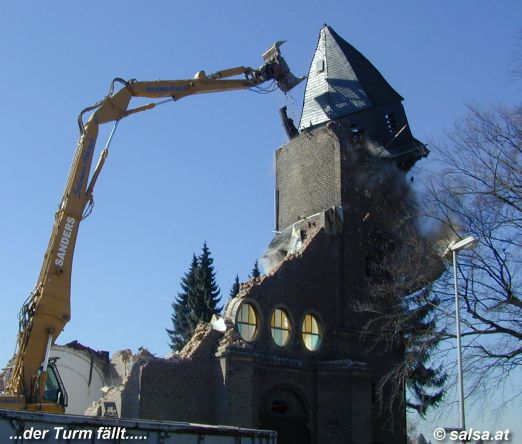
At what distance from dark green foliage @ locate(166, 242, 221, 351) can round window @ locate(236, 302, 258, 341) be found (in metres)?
25.7

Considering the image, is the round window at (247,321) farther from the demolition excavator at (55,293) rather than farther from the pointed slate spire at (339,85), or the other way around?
the pointed slate spire at (339,85)

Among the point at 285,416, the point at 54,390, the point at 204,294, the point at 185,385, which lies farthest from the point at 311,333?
the point at 204,294

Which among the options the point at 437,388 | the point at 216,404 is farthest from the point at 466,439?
the point at 437,388

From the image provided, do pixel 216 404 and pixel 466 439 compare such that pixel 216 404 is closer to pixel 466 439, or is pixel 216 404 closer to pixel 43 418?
pixel 466 439

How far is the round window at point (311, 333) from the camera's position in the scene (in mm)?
27078

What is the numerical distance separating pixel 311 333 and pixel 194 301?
2658cm

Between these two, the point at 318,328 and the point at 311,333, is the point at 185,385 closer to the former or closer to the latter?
the point at 311,333

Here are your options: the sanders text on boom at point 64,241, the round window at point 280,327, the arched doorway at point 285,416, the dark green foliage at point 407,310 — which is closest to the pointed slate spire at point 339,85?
the dark green foliage at point 407,310

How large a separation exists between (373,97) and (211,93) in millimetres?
11034

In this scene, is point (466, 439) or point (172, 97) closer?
point (466, 439)

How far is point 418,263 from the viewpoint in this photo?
23000 millimetres

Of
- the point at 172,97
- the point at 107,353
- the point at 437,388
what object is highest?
the point at 172,97

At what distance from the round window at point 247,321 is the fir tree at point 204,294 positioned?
2595cm

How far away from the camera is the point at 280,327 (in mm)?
26453
